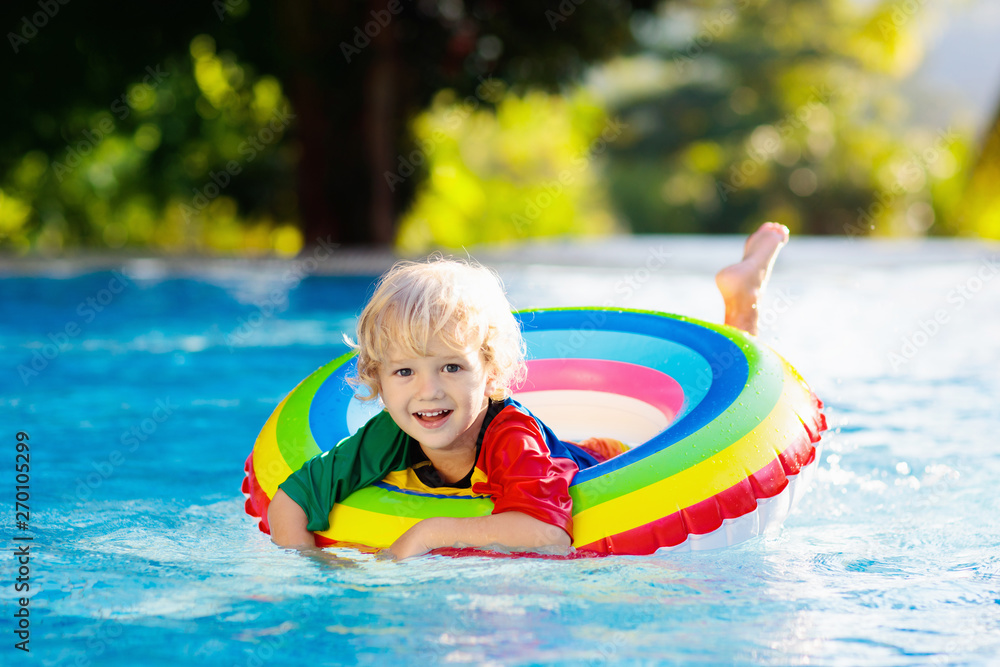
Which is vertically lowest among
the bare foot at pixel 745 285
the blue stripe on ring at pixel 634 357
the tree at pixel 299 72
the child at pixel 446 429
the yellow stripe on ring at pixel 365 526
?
the yellow stripe on ring at pixel 365 526

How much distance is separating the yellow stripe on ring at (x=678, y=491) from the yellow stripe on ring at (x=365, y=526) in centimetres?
38

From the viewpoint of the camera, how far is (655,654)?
197cm

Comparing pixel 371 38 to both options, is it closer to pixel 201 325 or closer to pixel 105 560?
pixel 201 325

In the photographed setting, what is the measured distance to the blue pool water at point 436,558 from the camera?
2.05 meters

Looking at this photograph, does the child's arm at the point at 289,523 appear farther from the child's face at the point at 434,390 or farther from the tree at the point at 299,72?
the tree at the point at 299,72

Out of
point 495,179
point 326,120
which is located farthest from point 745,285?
point 495,179

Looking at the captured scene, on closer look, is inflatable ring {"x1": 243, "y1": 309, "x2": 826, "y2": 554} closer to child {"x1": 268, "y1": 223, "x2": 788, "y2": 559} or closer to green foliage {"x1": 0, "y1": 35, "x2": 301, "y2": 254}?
child {"x1": 268, "y1": 223, "x2": 788, "y2": 559}

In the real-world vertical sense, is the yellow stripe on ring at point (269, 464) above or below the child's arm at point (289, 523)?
above

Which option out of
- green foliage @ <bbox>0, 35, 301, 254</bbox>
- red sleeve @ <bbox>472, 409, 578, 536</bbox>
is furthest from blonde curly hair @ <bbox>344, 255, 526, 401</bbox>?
green foliage @ <bbox>0, 35, 301, 254</bbox>

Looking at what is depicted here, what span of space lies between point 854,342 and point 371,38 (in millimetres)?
5767

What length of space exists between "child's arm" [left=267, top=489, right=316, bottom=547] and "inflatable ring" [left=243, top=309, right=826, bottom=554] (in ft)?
0.17

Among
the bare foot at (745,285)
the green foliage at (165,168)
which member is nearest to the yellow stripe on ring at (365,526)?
the bare foot at (745,285)

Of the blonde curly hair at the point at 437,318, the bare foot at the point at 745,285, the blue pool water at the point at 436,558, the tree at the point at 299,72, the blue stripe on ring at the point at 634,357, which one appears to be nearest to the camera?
the blue pool water at the point at 436,558

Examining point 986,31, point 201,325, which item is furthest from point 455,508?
point 986,31
